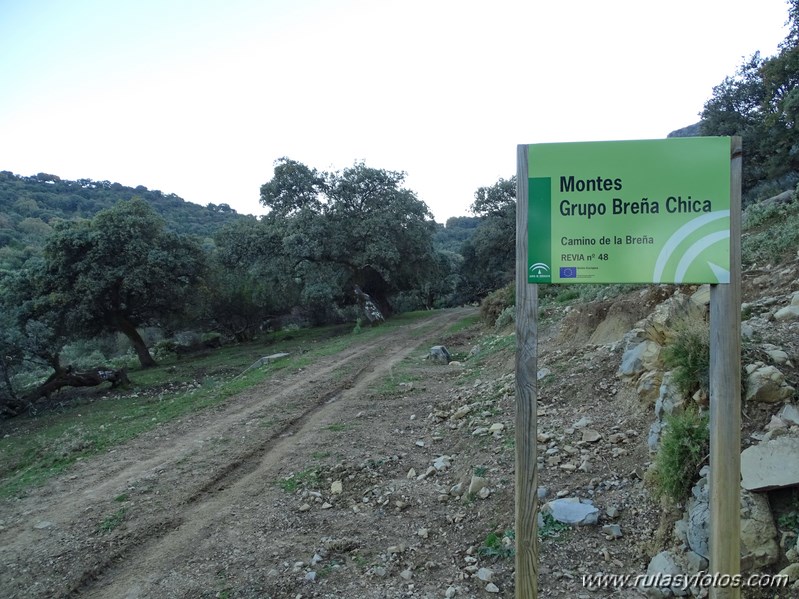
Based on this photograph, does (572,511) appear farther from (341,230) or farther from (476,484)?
(341,230)

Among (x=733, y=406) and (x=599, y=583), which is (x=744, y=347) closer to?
(x=733, y=406)

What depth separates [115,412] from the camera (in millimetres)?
10750

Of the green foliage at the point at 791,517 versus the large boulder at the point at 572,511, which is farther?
the large boulder at the point at 572,511

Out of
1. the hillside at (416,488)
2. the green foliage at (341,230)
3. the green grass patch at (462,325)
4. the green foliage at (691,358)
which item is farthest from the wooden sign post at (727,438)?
the green foliage at (341,230)

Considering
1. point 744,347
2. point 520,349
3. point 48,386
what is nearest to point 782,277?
point 744,347

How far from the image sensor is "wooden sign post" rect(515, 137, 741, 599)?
2.50m

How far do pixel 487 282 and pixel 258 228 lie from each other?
1526cm

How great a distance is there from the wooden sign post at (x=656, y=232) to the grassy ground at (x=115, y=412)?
6478mm

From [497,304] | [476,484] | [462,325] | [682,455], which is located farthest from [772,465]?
[462,325]

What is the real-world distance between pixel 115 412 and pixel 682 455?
10593 mm

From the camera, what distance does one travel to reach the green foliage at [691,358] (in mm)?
4062

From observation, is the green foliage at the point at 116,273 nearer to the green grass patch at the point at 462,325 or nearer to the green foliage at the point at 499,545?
the green grass patch at the point at 462,325

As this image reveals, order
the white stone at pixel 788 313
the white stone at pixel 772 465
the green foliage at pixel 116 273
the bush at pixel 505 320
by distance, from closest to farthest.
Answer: the white stone at pixel 772 465 → the white stone at pixel 788 313 → the bush at pixel 505 320 → the green foliage at pixel 116 273

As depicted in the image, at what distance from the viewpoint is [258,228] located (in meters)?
23.4
